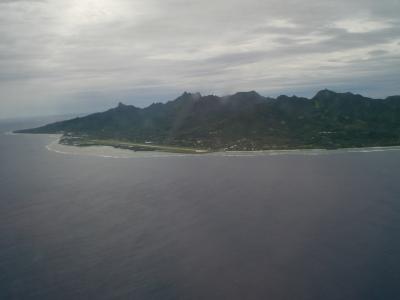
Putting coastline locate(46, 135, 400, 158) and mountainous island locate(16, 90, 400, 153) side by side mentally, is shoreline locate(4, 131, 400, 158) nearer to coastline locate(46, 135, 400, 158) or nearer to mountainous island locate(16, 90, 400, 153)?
coastline locate(46, 135, 400, 158)

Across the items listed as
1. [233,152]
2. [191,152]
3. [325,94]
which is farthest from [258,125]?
[325,94]

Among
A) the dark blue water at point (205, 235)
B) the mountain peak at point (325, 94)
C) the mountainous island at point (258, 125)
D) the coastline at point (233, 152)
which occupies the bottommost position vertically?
the dark blue water at point (205, 235)

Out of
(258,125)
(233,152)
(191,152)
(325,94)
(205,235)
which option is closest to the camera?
(205,235)

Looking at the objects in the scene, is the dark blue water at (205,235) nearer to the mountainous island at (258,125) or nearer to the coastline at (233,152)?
the coastline at (233,152)

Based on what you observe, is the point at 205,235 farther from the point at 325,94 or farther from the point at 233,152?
the point at 325,94

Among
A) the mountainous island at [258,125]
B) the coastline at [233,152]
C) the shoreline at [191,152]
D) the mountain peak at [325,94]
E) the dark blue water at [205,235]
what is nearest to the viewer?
the dark blue water at [205,235]

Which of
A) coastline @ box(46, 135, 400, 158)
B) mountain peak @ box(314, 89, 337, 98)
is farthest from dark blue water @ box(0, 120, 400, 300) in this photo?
mountain peak @ box(314, 89, 337, 98)

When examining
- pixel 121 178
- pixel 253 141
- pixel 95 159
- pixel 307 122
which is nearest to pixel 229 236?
pixel 121 178

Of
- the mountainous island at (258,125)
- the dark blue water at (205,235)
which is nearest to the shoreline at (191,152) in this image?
the mountainous island at (258,125)

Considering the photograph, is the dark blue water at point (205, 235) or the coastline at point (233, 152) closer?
the dark blue water at point (205, 235)
